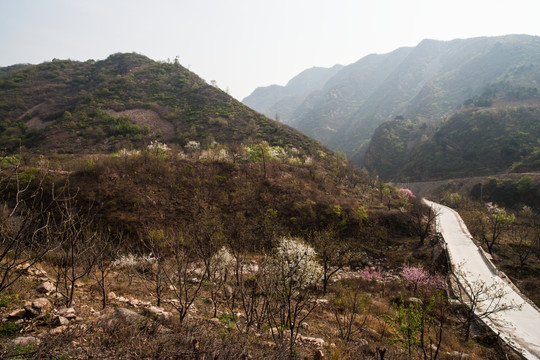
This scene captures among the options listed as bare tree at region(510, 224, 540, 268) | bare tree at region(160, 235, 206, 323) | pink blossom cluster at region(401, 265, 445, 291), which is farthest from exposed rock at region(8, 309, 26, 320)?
bare tree at region(510, 224, 540, 268)

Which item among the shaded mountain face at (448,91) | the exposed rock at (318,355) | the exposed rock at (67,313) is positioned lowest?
the exposed rock at (318,355)

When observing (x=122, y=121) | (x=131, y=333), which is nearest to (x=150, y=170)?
(x=131, y=333)

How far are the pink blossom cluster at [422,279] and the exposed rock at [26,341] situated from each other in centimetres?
2079

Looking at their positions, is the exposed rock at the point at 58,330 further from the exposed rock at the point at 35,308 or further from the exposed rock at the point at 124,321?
the exposed rock at the point at 35,308

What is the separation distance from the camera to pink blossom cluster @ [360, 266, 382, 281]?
20070 mm

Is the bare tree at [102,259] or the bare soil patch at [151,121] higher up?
the bare soil patch at [151,121]

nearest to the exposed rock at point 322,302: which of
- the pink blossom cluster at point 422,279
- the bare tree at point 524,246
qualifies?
the pink blossom cluster at point 422,279

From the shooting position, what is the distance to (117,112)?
195ft

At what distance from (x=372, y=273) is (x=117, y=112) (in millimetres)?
66938

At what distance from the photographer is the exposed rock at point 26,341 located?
17.5ft

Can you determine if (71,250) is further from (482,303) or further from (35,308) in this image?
(482,303)

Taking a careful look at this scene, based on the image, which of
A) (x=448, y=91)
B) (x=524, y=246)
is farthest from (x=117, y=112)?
(x=448, y=91)

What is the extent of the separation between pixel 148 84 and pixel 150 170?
64.3 m

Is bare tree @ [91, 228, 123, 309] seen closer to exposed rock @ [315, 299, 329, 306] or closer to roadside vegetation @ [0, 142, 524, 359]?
roadside vegetation @ [0, 142, 524, 359]
